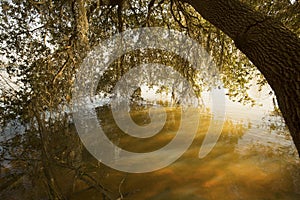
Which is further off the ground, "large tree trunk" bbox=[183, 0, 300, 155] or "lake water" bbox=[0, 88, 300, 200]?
"large tree trunk" bbox=[183, 0, 300, 155]

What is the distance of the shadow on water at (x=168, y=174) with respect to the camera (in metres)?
3.92

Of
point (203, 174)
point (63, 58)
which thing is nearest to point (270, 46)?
point (203, 174)

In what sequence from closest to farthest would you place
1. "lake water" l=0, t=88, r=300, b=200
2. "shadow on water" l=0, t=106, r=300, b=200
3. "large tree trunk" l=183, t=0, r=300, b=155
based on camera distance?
1. "large tree trunk" l=183, t=0, r=300, b=155
2. "shadow on water" l=0, t=106, r=300, b=200
3. "lake water" l=0, t=88, r=300, b=200

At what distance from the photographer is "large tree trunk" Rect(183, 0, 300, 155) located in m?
1.74

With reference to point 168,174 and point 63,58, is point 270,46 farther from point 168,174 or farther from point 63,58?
point 63,58

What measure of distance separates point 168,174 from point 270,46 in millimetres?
3407

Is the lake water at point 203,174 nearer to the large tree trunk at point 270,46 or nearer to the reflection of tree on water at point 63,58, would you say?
the reflection of tree on water at point 63,58

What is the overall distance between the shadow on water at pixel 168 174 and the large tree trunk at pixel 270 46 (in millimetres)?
1994

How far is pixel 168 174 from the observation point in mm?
4848

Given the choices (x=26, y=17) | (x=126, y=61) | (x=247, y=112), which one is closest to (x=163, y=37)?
(x=126, y=61)

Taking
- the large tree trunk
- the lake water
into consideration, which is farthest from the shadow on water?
the large tree trunk

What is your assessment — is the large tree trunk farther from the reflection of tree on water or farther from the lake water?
the lake water

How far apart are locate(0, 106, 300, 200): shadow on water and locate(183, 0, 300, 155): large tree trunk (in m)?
1.99

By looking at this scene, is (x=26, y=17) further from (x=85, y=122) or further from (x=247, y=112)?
(x=247, y=112)
